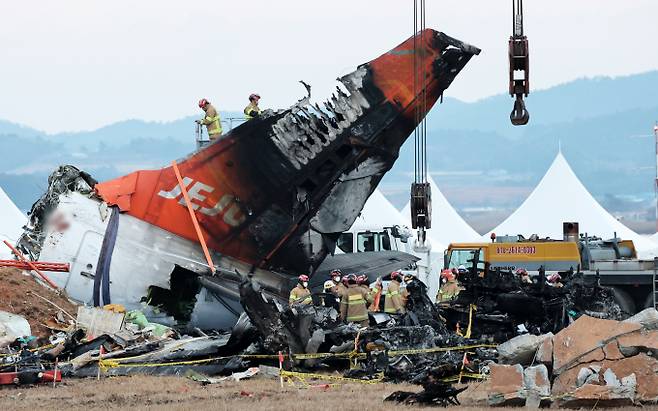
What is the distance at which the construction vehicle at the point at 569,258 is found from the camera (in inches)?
1187

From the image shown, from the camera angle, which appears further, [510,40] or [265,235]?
[265,235]

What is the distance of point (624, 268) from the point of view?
1193 inches

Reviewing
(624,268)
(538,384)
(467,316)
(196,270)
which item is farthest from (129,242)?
(624,268)

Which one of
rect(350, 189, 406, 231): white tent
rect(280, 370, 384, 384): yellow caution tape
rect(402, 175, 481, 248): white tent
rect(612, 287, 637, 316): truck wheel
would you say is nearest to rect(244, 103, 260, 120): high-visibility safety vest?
rect(280, 370, 384, 384): yellow caution tape

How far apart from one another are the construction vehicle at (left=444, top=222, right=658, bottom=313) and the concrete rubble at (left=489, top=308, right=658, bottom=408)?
13772 millimetres

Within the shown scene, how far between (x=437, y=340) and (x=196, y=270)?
19.9 feet

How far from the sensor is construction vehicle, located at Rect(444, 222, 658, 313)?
30.2 meters

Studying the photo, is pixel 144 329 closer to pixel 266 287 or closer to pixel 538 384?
pixel 266 287

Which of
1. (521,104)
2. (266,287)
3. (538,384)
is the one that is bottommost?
(538,384)

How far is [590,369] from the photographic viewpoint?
598 inches

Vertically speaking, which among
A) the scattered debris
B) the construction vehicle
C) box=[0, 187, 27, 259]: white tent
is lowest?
the scattered debris

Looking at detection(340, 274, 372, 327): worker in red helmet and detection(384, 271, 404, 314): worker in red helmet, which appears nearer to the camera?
detection(340, 274, 372, 327): worker in red helmet

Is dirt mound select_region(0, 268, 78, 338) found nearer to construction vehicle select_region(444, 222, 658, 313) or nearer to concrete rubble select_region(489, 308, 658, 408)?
concrete rubble select_region(489, 308, 658, 408)

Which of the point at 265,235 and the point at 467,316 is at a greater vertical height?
the point at 265,235
